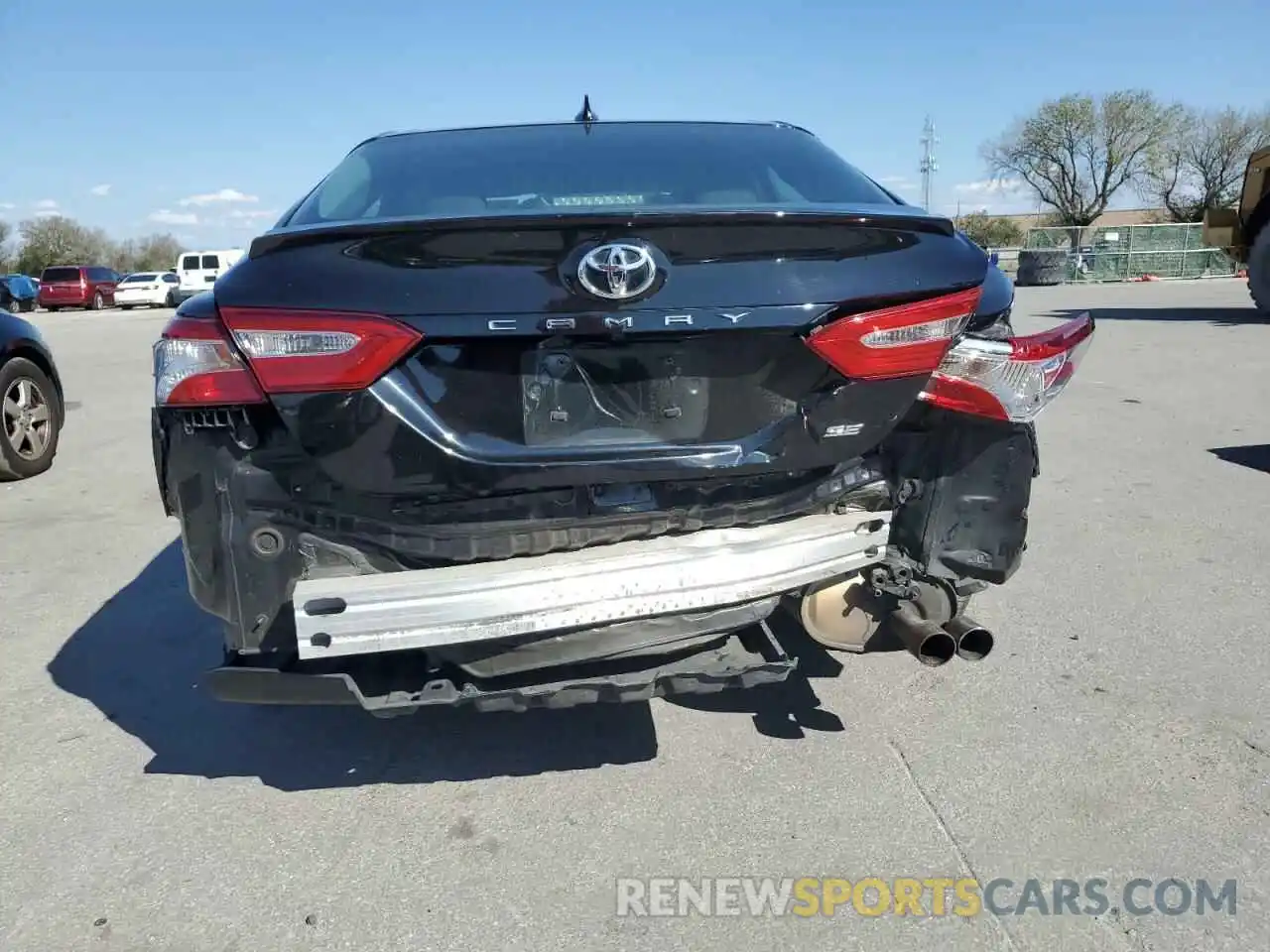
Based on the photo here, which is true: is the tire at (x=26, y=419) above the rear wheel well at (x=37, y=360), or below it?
below

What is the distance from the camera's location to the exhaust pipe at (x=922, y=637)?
282 centimetres

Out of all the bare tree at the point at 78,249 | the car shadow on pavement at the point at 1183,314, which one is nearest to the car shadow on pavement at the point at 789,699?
the car shadow on pavement at the point at 1183,314

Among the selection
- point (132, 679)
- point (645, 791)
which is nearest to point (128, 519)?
point (132, 679)

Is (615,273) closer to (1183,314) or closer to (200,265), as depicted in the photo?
(1183,314)

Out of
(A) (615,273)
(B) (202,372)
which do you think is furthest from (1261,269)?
(B) (202,372)

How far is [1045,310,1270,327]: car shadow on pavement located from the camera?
16.8 metres

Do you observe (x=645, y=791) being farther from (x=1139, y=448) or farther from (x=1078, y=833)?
(x=1139, y=448)

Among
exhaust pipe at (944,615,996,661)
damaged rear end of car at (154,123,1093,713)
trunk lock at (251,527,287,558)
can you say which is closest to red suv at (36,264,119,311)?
damaged rear end of car at (154,123,1093,713)

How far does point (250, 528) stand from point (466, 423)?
0.59 m

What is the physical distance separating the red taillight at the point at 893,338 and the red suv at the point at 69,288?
4193cm

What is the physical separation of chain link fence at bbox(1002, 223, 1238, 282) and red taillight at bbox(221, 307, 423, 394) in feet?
120

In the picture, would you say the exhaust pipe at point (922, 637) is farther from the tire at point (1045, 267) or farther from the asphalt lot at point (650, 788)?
the tire at point (1045, 267)

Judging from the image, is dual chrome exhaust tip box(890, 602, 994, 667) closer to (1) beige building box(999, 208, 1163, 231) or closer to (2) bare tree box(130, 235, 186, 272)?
(1) beige building box(999, 208, 1163, 231)

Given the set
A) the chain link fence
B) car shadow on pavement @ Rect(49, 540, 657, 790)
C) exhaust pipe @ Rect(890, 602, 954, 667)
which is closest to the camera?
exhaust pipe @ Rect(890, 602, 954, 667)
